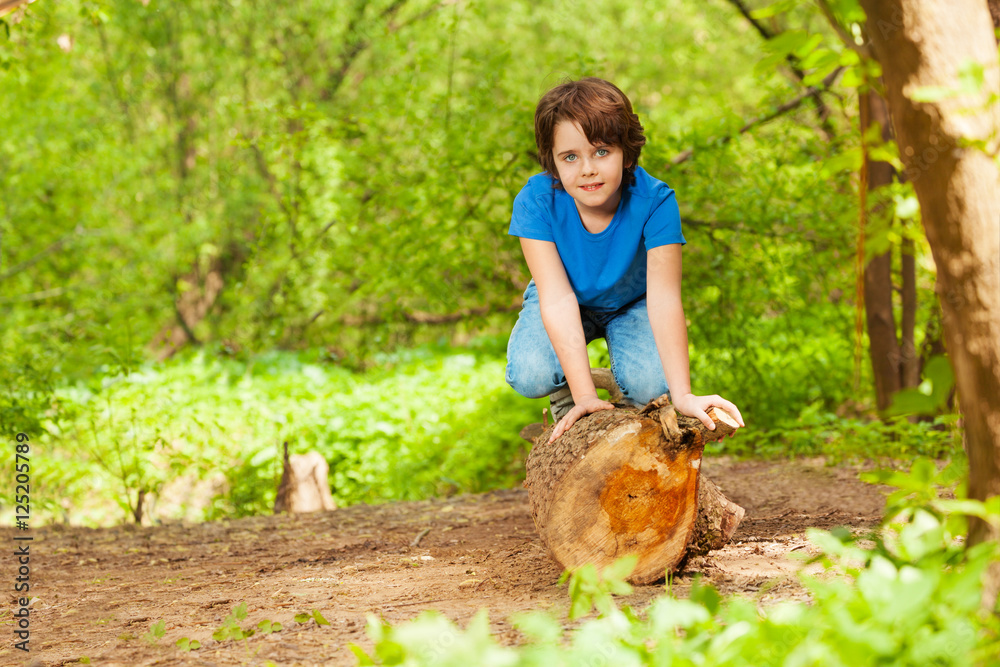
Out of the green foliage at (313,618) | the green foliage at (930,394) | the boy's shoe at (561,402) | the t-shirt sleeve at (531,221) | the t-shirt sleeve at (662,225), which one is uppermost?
the t-shirt sleeve at (531,221)

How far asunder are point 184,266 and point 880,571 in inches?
380

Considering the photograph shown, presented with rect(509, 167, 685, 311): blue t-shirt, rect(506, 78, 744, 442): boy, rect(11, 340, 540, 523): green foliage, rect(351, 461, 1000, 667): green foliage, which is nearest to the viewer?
rect(351, 461, 1000, 667): green foliage

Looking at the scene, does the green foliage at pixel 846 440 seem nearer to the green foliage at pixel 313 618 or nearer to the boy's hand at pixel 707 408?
the boy's hand at pixel 707 408

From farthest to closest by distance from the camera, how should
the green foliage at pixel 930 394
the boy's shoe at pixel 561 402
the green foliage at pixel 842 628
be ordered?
the boy's shoe at pixel 561 402 → the green foliage at pixel 930 394 → the green foliage at pixel 842 628

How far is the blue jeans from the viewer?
290 centimetres

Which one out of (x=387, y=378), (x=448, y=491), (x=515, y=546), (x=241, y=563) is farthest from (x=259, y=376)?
(x=515, y=546)

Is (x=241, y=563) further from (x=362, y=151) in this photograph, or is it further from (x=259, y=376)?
(x=259, y=376)

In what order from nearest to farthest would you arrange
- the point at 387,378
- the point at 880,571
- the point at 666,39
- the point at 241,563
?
the point at 880,571, the point at 241,563, the point at 387,378, the point at 666,39

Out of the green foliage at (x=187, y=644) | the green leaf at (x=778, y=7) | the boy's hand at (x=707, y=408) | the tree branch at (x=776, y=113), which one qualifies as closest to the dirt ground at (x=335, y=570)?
the green foliage at (x=187, y=644)

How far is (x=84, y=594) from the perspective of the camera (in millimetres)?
2945

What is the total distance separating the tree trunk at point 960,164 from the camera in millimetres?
1433

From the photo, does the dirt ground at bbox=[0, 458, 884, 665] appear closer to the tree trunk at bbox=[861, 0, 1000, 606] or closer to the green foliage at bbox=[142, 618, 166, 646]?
the green foliage at bbox=[142, 618, 166, 646]

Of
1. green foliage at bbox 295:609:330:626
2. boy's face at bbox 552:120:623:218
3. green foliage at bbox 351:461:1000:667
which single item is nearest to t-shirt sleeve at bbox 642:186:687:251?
boy's face at bbox 552:120:623:218

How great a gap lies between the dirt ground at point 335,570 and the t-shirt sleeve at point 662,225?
1.03 meters
